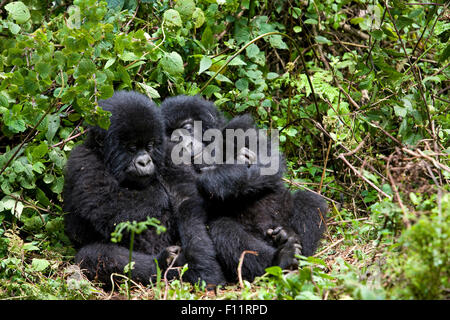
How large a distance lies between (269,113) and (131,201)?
1844mm

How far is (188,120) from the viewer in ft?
12.9

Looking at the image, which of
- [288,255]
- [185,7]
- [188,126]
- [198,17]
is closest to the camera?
[288,255]

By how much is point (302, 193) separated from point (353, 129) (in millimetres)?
843

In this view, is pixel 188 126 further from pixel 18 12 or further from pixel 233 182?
pixel 18 12

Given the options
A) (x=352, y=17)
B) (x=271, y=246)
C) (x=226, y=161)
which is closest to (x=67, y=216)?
(x=226, y=161)

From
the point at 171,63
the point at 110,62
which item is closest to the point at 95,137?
the point at 110,62

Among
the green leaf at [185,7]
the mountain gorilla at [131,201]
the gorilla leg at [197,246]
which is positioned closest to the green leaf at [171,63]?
the green leaf at [185,7]

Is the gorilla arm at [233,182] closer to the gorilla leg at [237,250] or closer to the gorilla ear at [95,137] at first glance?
the gorilla leg at [237,250]

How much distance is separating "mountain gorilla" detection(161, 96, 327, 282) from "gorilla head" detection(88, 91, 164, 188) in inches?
15.5

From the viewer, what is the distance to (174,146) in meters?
3.79

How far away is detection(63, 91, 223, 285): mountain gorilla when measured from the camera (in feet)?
10.8

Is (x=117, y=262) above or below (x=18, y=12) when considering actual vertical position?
below

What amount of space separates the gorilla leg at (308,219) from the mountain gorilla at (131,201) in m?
0.60
